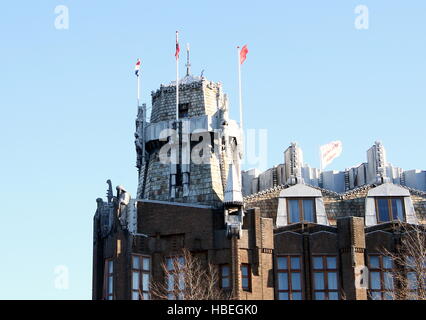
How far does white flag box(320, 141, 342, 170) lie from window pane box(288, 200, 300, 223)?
979 centimetres

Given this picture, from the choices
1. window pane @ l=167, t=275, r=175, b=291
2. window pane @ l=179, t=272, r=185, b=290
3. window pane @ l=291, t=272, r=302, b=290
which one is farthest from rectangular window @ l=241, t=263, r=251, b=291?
window pane @ l=167, t=275, r=175, b=291

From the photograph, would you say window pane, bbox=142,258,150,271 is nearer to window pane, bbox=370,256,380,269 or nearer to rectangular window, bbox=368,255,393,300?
rectangular window, bbox=368,255,393,300

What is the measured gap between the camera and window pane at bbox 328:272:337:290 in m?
57.9

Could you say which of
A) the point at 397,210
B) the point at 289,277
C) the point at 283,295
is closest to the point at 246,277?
the point at 283,295

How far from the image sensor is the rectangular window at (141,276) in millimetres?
57125

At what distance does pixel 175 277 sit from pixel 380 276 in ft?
44.8

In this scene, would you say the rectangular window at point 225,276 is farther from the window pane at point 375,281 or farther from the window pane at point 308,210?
the window pane at point 375,281

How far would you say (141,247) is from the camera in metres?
58.3

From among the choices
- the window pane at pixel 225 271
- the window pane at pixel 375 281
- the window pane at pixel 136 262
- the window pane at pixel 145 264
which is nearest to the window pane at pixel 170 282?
the window pane at pixel 145 264

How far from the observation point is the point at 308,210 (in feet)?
201
